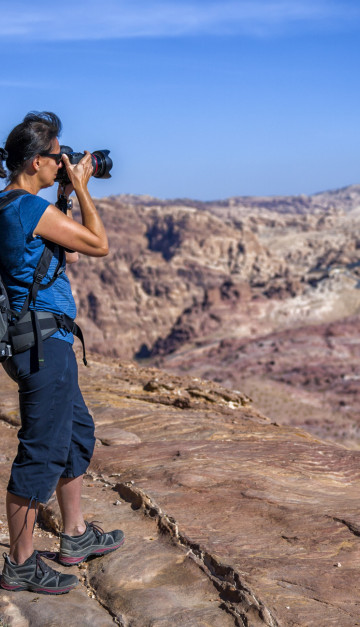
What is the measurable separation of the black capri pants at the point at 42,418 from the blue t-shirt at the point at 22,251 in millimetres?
183

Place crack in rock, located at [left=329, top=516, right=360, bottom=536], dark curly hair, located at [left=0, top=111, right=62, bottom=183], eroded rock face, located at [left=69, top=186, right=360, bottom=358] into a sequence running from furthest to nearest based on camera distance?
eroded rock face, located at [left=69, top=186, right=360, bottom=358] < crack in rock, located at [left=329, top=516, right=360, bottom=536] < dark curly hair, located at [left=0, top=111, right=62, bottom=183]

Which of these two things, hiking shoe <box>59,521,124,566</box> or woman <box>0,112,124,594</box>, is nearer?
woman <box>0,112,124,594</box>

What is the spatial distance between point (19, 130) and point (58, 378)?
1.29 m

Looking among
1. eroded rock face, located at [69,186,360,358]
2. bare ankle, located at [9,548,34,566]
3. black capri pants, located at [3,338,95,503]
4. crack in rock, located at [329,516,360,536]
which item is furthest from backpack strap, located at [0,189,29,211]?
eroded rock face, located at [69,186,360,358]

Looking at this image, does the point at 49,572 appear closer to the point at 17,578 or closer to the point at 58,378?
the point at 17,578

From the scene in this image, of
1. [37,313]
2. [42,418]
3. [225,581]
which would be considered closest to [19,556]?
[42,418]

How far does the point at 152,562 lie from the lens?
4.09 m

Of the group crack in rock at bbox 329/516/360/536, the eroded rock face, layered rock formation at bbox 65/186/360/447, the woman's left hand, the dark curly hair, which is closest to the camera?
the dark curly hair

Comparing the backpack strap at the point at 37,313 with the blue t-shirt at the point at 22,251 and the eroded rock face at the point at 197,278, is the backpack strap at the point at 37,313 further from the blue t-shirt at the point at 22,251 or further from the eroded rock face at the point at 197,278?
the eroded rock face at the point at 197,278

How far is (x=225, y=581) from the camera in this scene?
12.4 ft

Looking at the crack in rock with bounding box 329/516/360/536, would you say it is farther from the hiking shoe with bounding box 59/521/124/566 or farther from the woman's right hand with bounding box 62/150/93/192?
the woman's right hand with bounding box 62/150/93/192

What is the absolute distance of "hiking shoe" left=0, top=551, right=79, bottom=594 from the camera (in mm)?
3693

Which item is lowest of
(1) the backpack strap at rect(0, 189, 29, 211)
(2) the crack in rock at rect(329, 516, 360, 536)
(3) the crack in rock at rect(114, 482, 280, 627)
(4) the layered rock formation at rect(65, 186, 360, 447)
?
(4) the layered rock formation at rect(65, 186, 360, 447)

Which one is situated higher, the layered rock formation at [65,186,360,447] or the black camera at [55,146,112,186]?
the black camera at [55,146,112,186]
